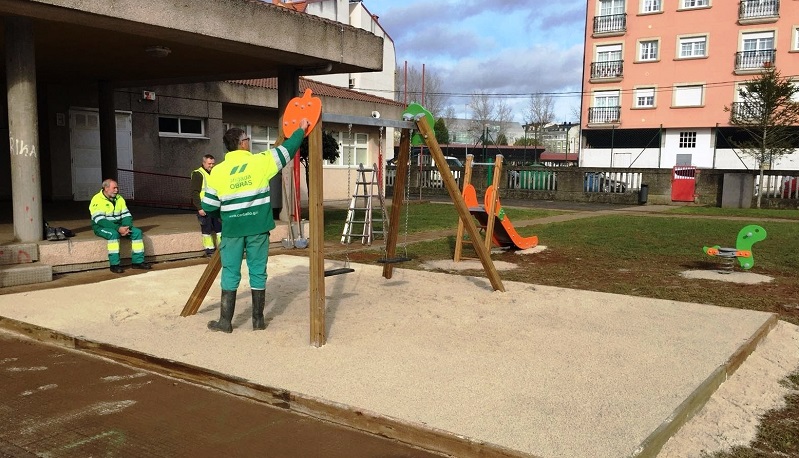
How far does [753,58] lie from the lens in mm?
42938

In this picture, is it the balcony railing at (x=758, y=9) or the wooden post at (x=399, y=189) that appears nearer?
the wooden post at (x=399, y=189)

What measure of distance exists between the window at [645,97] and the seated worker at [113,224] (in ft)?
144

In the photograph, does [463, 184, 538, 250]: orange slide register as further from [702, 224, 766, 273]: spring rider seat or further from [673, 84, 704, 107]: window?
[673, 84, 704, 107]: window

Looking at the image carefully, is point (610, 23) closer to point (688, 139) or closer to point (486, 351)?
point (688, 139)

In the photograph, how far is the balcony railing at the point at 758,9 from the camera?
4212 cm

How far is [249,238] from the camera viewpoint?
229 inches

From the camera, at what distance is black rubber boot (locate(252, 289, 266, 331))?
5930mm

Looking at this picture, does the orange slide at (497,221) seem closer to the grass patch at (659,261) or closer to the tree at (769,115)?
Result: the grass patch at (659,261)

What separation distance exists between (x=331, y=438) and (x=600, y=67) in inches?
1933

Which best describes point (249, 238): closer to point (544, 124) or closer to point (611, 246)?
point (611, 246)

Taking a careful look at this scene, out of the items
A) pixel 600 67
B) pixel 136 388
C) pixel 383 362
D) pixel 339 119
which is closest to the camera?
pixel 136 388

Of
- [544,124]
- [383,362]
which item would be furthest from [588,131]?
[383,362]

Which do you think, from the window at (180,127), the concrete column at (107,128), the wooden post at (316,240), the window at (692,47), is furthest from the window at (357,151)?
the window at (692,47)

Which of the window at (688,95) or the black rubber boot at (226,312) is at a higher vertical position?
the window at (688,95)
